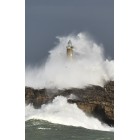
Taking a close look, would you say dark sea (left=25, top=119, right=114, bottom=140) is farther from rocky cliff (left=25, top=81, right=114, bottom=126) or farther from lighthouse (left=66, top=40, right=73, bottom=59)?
lighthouse (left=66, top=40, right=73, bottom=59)

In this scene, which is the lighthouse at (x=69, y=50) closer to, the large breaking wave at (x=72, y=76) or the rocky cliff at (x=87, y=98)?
the large breaking wave at (x=72, y=76)

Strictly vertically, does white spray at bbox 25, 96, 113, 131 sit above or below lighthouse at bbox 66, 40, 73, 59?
below

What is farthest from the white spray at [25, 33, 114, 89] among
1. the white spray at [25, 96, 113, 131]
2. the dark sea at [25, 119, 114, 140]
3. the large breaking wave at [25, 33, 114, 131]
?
the dark sea at [25, 119, 114, 140]

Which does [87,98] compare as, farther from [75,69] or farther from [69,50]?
[69,50]

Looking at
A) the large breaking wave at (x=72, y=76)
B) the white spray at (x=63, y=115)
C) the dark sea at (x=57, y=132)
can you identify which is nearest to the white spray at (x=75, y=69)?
the large breaking wave at (x=72, y=76)
